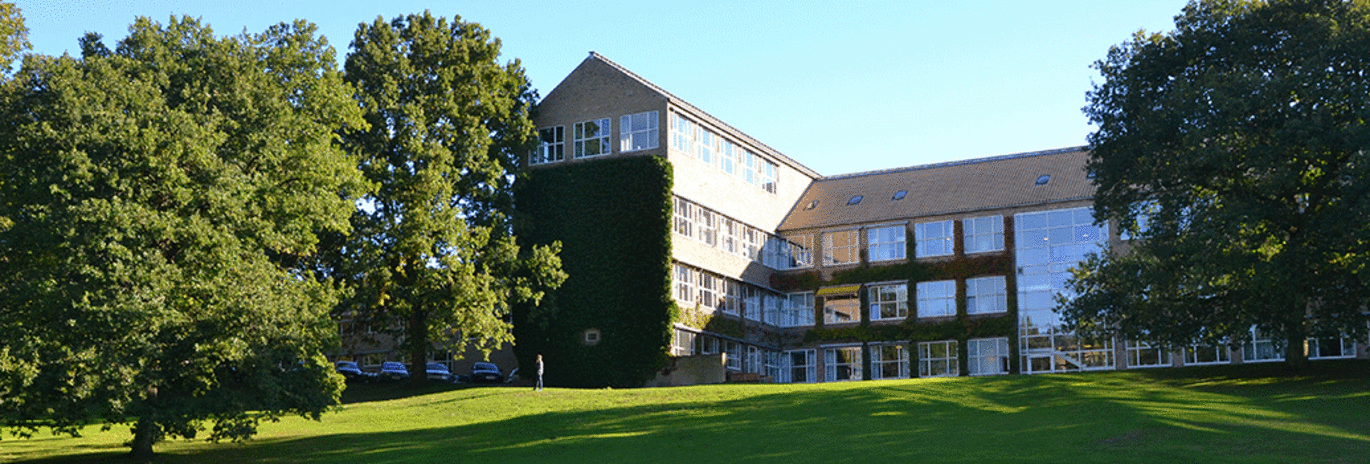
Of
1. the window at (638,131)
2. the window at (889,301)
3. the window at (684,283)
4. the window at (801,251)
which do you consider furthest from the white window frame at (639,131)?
the window at (889,301)

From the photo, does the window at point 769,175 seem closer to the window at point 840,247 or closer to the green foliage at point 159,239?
the window at point 840,247

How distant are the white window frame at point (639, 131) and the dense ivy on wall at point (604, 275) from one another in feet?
3.92

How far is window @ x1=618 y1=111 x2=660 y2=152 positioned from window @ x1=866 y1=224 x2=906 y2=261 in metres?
13.7

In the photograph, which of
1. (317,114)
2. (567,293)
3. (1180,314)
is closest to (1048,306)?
(1180,314)

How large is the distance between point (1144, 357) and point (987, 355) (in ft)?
22.5

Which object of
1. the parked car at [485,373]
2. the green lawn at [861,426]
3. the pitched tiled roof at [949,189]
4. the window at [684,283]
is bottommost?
the green lawn at [861,426]

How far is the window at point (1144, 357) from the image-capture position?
5575 centimetres

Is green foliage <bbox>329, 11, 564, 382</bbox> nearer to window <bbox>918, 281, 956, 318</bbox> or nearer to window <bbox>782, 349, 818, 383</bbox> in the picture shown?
window <bbox>782, 349, 818, 383</bbox>

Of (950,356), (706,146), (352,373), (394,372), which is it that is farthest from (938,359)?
(352,373)

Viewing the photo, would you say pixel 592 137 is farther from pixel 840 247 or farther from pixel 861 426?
pixel 861 426

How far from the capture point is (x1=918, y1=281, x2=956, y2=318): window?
60000mm

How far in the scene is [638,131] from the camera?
2172 inches

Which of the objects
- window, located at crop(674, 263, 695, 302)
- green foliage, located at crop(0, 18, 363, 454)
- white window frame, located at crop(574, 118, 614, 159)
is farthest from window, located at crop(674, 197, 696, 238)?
green foliage, located at crop(0, 18, 363, 454)

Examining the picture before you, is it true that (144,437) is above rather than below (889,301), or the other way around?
below
